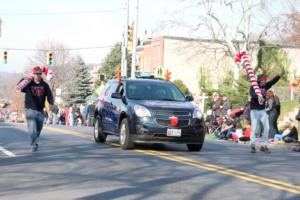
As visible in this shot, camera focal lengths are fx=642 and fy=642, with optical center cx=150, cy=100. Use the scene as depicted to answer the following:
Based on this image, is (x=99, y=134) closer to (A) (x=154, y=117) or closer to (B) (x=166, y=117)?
(A) (x=154, y=117)

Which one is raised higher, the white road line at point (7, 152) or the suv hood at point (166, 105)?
the suv hood at point (166, 105)

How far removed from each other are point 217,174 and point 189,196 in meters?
2.17

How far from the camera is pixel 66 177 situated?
376 inches

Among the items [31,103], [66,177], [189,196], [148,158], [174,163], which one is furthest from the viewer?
[31,103]

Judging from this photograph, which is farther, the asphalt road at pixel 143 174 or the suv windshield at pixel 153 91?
the suv windshield at pixel 153 91

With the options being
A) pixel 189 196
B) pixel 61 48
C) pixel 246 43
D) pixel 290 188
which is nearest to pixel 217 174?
pixel 290 188

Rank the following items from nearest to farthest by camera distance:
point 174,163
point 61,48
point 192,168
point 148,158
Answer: point 192,168 → point 174,163 → point 148,158 → point 61,48

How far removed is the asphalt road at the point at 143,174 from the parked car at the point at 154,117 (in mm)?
347

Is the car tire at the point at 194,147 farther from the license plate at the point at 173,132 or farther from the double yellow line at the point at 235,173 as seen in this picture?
the double yellow line at the point at 235,173

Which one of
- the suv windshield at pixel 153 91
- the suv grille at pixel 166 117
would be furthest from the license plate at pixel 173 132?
the suv windshield at pixel 153 91

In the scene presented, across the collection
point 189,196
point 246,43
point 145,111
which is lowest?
point 189,196

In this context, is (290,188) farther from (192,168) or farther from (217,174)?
(192,168)

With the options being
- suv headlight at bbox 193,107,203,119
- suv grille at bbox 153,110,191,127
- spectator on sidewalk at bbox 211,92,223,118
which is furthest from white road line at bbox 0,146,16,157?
spectator on sidewalk at bbox 211,92,223,118

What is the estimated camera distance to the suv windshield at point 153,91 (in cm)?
1497
